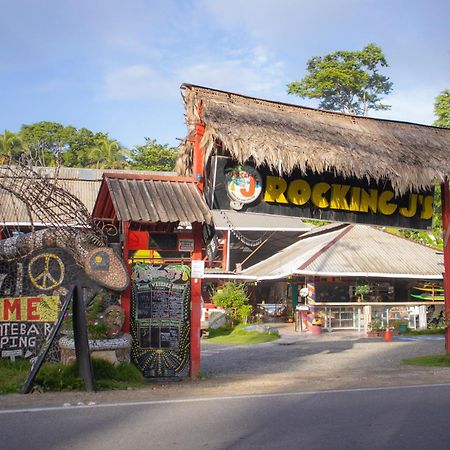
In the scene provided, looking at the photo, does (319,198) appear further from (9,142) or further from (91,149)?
(91,149)

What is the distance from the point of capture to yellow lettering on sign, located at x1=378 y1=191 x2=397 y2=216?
14570mm

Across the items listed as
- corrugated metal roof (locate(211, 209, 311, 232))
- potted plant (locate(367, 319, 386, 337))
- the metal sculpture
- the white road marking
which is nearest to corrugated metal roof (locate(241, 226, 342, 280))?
corrugated metal roof (locate(211, 209, 311, 232))

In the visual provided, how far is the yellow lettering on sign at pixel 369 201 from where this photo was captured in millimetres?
14320

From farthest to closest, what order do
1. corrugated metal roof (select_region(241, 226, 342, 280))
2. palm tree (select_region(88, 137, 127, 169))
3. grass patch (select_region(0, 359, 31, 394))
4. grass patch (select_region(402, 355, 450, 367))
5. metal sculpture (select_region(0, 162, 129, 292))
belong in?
palm tree (select_region(88, 137, 127, 169)) → corrugated metal roof (select_region(241, 226, 342, 280)) → grass patch (select_region(402, 355, 450, 367)) → metal sculpture (select_region(0, 162, 129, 292)) → grass patch (select_region(0, 359, 31, 394))

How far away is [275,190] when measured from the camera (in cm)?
1318

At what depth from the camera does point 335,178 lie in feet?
45.6

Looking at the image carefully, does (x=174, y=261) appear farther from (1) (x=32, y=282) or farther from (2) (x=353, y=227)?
(2) (x=353, y=227)

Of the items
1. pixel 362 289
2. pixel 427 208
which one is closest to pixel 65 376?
pixel 427 208

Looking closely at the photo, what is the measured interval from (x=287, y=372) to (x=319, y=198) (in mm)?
3759

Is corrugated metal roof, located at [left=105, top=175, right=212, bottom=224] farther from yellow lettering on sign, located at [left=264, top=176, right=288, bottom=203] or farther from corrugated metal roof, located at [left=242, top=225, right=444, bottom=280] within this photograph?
corrugated metal roof, located at [left=242, top=225, right=444, bottom=280]

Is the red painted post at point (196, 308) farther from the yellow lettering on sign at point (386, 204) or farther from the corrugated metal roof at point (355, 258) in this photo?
the corrugated metal roof at point (355, 258)

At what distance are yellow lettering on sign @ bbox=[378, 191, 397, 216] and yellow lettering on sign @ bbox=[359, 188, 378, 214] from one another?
0.14 metres

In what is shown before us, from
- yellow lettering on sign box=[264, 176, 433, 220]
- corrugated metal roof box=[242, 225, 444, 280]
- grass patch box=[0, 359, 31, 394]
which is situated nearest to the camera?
grass patch box=[0, 359, 31, 394]

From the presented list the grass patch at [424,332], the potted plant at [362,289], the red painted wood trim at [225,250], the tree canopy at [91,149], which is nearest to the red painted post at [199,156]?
the grass patch at [424,332]
